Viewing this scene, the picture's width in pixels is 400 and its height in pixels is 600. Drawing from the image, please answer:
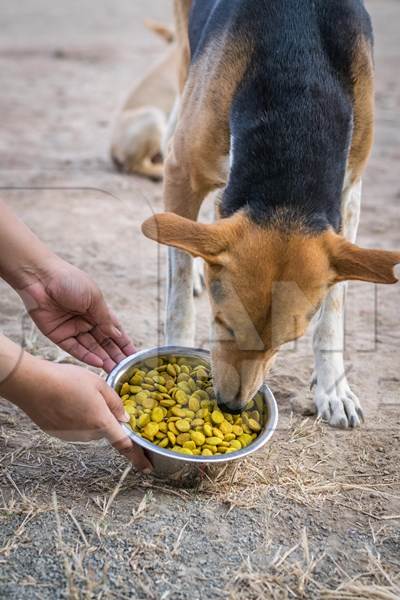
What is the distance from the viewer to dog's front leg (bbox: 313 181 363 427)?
3824 mm

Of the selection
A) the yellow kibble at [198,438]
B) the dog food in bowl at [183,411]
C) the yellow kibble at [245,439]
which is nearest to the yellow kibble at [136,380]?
the dog food in bowl at [183,411]

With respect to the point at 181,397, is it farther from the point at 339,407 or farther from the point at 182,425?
the point at 339,407

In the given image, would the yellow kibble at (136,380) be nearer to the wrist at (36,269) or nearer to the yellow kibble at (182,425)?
the yellow kibble at (182,425)

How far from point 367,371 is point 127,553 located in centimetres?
200

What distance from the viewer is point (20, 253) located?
336 centimetres

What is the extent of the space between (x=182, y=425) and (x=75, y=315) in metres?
0.80

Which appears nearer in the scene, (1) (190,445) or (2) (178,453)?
(2) (178,453)

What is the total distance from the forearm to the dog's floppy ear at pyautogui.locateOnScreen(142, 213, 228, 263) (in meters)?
0.74

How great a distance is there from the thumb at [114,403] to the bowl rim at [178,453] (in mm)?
33

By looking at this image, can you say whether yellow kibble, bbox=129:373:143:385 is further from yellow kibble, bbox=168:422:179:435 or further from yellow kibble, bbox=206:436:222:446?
yellow kibble, bbox=206:436:222:446

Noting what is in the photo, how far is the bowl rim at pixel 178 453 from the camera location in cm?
285

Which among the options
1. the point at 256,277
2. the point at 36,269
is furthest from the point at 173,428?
the point at 36,269

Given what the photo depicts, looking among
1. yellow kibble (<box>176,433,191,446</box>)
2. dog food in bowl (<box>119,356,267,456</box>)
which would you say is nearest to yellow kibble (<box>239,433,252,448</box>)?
dog food in bowl (<box>119,356,267,456</box>)

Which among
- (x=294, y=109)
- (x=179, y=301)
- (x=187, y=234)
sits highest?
(x=294, y=109)
